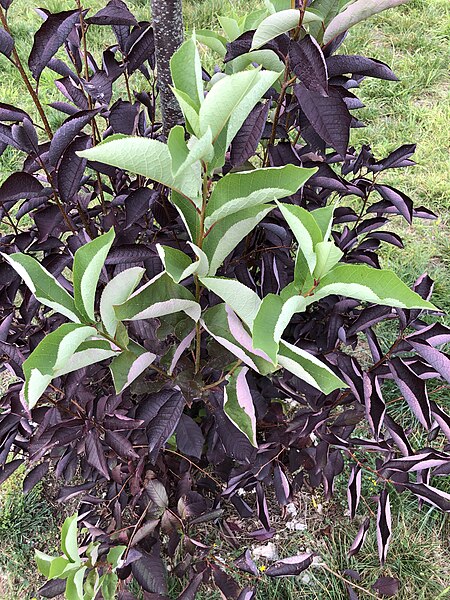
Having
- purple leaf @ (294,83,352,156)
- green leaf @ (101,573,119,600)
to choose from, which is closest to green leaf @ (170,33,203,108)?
purple leaf @ (294,83,352,156)

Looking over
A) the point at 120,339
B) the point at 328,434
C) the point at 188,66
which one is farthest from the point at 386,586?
the point at 188,66

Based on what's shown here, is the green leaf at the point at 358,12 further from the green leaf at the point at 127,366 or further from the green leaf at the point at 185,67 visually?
the green leaf at the point at 127,366

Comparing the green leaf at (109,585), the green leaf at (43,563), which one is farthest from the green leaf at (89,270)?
the green leaf at (109,585)

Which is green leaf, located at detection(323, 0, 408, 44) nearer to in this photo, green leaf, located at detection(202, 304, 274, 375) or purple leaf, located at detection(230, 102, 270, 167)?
purple leaf, located at detection(230, 102, 270, 167)

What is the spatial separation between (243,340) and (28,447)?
0.74 metres

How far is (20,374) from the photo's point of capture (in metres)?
1.25

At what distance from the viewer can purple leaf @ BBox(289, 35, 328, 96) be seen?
0.93 m

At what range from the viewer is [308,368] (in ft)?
3.21

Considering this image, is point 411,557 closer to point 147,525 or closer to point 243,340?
point 147,525

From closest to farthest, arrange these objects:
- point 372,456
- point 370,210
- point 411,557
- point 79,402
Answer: point 79,402, point 370,210, point 411,557, point 372,456

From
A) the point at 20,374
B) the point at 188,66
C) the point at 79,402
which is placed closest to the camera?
the point at 188,66

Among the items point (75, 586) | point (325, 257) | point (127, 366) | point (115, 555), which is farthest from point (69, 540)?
point (325, 257)

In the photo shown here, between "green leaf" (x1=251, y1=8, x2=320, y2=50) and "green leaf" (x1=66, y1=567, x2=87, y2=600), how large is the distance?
97 cm

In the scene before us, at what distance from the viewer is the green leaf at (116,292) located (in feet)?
2.97
